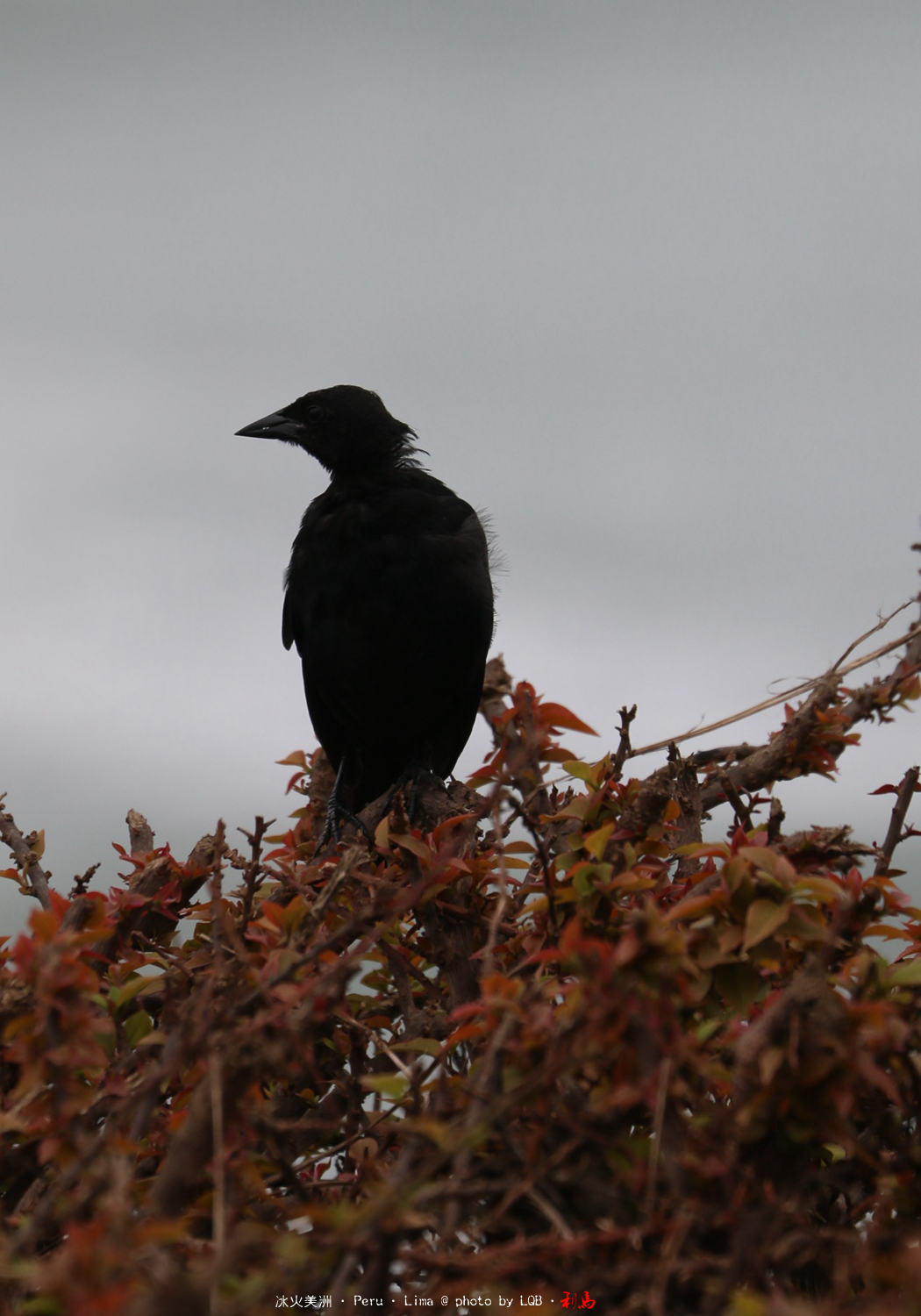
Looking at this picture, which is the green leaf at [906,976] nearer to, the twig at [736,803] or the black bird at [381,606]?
the twig at [736,803]

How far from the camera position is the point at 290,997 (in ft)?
4.16

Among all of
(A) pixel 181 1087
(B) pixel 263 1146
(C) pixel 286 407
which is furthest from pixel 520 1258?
(C) pixel 286 407

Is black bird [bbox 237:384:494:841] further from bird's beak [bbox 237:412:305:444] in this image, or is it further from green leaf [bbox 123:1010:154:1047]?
green leaf [bbox 123:1010:154:1047]

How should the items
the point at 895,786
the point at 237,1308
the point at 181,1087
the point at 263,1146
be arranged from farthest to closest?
the point at 895,786 → the point at 181,1087 → the point at 263,1146 → the point at 237,1308

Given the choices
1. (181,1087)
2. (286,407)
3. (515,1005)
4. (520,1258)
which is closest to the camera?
(520,1258)

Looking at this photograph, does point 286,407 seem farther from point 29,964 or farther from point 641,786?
point 29,964

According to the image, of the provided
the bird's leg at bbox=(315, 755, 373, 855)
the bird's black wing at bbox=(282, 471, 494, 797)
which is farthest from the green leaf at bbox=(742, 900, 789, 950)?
the bird's black wing at bbox=(282, 471, 494, 797)

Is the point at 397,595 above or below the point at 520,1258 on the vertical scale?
above

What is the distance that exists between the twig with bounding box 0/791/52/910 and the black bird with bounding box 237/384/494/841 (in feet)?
4.01

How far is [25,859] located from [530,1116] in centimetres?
152

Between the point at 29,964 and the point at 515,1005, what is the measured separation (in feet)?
2.02

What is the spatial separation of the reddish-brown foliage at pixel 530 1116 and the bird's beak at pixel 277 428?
257 cm

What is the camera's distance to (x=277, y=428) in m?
4.15

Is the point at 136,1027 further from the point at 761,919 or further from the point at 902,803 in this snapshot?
the point at 902,803
